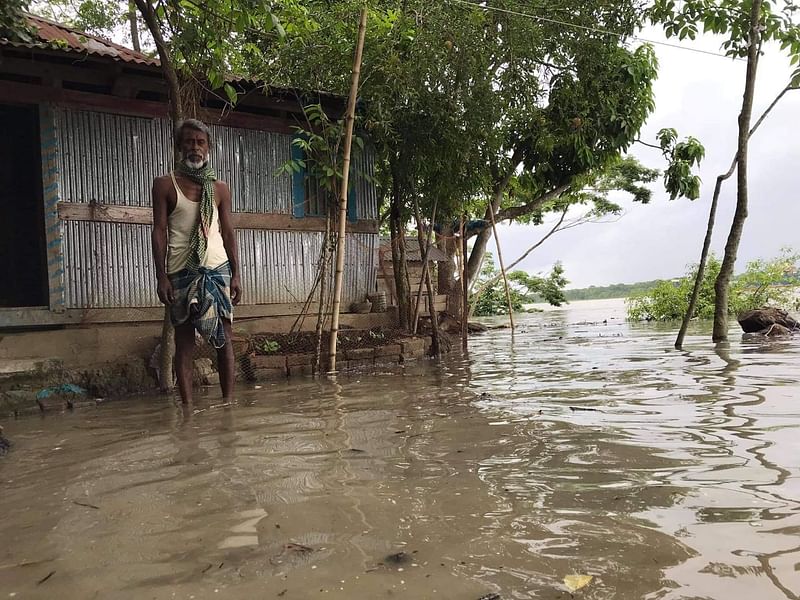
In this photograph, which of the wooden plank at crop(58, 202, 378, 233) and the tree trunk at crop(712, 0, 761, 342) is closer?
the wooden plank at crop(58, 202, 378, 233)

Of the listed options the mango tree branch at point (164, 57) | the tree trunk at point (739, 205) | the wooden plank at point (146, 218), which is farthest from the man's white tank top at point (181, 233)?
the tree trunk at point (739, 205)

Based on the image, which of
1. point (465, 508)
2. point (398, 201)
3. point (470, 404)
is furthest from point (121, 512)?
point (398, 201)

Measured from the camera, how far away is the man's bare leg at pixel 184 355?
14.6ft

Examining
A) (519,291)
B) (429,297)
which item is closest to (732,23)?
(429,297)

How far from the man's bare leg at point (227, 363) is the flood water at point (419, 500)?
1.17ft

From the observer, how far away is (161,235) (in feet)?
13.9

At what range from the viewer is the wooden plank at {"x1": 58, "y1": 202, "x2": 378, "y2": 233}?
6.74 m

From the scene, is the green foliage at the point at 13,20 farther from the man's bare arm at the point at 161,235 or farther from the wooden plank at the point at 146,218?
the wooden plank at the point at 146,218

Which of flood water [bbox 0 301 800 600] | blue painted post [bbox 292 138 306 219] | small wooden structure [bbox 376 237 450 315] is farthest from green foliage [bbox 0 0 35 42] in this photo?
small wooden structure [bbox 376 237 450 315]

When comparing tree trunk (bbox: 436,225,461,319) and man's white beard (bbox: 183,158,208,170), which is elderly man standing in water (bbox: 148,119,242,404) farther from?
tree trunk (bbox: 436,225,461,319)

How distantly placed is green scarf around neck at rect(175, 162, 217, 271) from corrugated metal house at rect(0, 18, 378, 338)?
94.5 inches

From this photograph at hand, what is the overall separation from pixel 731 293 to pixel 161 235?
15.2m

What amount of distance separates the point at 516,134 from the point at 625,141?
1.95m

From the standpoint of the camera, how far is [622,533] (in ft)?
6.07
